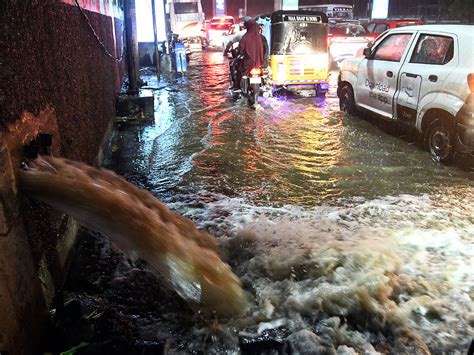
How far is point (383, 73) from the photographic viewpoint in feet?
26.5

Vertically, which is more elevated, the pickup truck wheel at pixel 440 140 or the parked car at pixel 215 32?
the parked car at pixel 215 32

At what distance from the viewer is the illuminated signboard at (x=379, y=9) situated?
29.2m

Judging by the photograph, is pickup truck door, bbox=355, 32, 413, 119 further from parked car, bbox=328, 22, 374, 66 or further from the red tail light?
parked car, bbox=328, 22, 374, 66

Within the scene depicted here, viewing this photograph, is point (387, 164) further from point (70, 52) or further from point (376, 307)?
point (70, 52)

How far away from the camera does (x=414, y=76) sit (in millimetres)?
7086

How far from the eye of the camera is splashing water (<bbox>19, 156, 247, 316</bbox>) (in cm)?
297

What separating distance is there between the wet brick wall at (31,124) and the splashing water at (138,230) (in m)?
0.24

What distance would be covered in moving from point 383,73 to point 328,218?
14.3 feet

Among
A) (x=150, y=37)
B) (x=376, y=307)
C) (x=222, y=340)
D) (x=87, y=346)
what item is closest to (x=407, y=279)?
(x=376, y=307)

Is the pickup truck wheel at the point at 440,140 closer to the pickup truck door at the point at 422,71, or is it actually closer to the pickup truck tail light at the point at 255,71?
the pickup truck door at the point at 422,71

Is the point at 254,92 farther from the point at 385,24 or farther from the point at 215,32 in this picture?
the point at 215,32

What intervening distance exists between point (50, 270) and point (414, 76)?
20.8ft

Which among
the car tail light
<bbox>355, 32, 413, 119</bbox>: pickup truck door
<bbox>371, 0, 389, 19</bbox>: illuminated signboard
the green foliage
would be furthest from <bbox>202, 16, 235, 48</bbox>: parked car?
the car tail light

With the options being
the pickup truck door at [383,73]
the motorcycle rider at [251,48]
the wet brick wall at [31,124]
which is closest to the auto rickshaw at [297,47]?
the motorcycle rider at [251,48]
